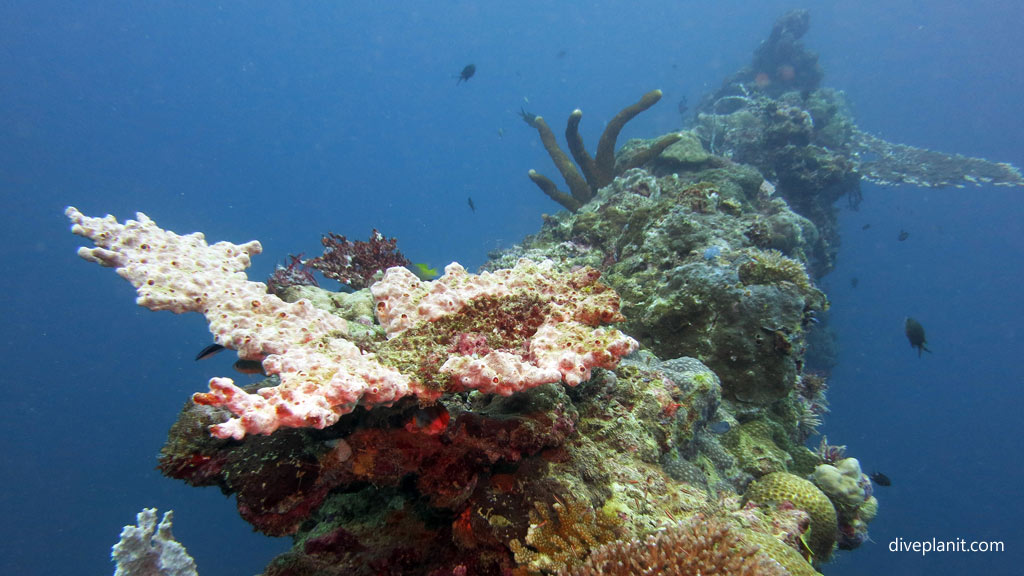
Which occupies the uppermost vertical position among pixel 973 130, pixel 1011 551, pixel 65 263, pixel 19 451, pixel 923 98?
pixel 923 98

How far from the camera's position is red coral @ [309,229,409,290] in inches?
221

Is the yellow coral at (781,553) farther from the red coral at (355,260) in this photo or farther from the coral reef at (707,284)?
the red coral at (355,260)

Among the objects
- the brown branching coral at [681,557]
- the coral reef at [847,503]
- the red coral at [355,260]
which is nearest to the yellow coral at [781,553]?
the brown branching coral at [681,557]

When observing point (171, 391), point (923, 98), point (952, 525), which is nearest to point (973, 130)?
point (923, 98)

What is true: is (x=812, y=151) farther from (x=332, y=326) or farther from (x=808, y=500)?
(x=332, y=326)

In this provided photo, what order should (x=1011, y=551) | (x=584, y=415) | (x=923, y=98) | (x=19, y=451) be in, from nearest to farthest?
(x=584, y=415), (x=1011, y=551), (x=19, y=451), (x=923, y=98)

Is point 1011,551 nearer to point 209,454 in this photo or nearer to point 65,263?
point 209,454

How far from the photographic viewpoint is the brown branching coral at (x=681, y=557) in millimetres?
1817

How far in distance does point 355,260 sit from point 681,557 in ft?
17.1

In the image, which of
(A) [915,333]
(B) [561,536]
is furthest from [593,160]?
(B) [561,536]

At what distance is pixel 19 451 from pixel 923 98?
15713 centimetres

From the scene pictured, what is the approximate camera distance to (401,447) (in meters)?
2.23

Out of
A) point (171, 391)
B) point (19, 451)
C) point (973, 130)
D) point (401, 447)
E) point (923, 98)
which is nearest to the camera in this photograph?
point (401, 447)

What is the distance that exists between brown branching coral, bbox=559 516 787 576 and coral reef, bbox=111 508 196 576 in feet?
10.1
